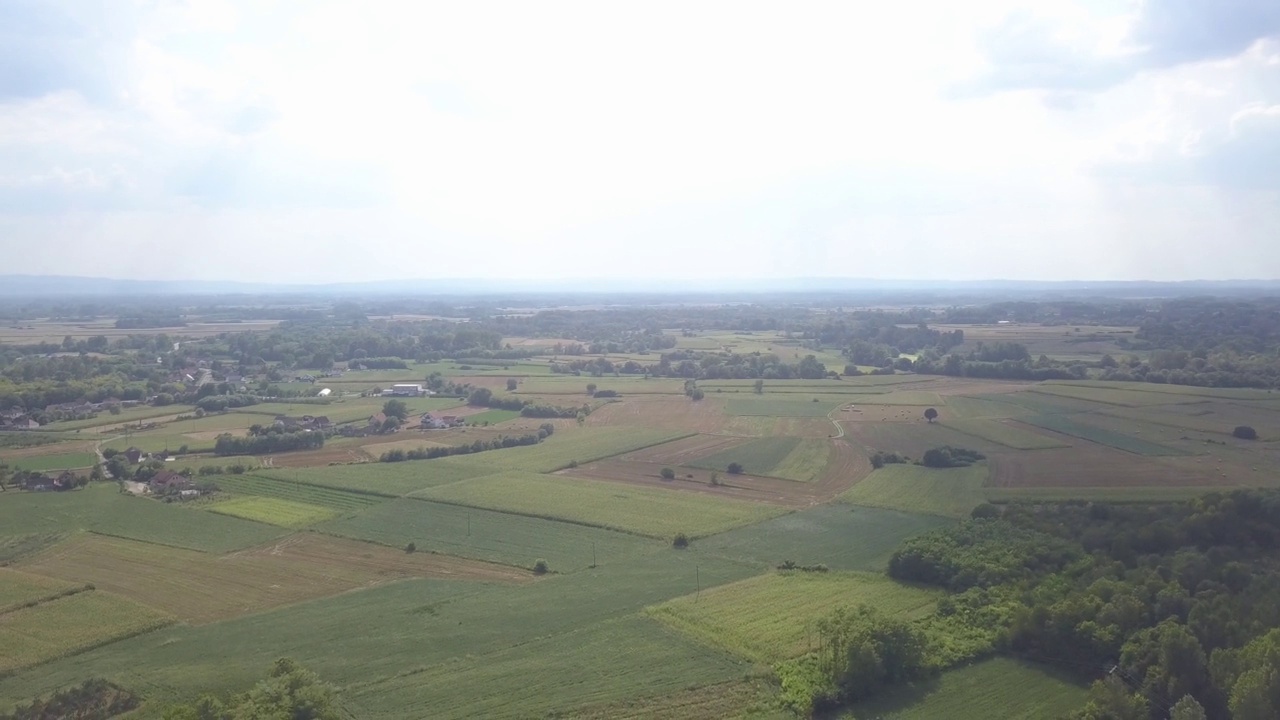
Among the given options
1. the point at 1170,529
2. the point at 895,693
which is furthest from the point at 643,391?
the point at 895,693

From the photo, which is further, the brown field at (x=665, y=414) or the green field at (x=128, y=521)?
the brown field at (x=665, y=414)

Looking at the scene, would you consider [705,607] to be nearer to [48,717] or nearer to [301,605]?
[301,605]

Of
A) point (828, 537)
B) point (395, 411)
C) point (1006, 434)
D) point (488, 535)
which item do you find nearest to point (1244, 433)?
point (1006, 434)

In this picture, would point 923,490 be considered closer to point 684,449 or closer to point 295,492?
point 684,449

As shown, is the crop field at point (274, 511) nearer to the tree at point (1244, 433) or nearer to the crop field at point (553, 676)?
the crop field at point (553, 676)

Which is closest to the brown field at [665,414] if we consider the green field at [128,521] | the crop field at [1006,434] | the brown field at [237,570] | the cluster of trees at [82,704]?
the crop field at [1006,434]

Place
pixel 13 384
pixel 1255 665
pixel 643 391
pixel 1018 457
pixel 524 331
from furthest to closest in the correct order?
pixel 524 331 < pixel 643 391 < pixel 13 384 < pixel 1018 457 < pixel 1255 665

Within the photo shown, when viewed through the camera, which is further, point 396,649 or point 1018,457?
point 1018,457
